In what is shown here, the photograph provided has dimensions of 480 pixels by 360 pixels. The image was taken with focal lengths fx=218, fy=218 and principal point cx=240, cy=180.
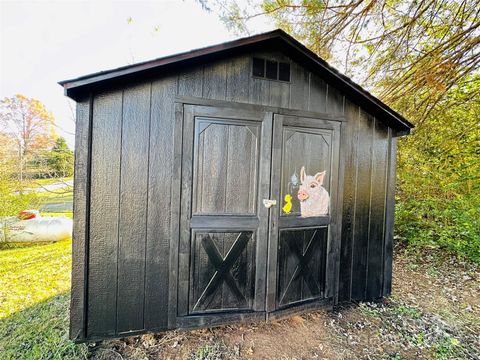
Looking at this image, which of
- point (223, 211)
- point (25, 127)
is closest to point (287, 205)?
point (223, 211)

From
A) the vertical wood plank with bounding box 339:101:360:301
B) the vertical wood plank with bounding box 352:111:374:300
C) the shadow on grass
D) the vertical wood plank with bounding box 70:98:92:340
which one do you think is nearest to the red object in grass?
the shadow on grass

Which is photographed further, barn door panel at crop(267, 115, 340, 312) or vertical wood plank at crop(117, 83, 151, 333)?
barn door panel at crop(267, 115, 340, 312)

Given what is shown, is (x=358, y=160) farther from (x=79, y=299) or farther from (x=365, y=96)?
(x=79, y=299)

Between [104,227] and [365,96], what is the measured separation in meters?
3.05

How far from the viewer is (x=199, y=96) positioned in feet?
6.95

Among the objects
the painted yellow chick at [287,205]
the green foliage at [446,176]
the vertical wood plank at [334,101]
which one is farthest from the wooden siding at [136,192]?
the green foliage at [446,176]

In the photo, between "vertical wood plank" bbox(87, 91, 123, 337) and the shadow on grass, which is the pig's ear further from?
the shadow on grass

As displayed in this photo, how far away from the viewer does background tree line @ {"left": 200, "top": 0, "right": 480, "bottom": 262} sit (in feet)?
11.2

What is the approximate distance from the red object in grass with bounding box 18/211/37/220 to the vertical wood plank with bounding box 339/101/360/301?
23.2ft

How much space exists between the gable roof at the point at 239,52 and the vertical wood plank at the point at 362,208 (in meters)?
0.25

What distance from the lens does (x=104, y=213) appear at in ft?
6.45

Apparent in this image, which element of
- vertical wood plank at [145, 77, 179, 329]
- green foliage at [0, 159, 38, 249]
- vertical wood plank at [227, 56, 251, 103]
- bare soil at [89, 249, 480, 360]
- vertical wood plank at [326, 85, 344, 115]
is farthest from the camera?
green foliage at [0, 159, 38, 249]

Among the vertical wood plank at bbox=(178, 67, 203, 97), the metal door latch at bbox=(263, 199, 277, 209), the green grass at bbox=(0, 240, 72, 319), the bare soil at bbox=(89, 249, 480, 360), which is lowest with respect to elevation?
the green grass at bbox=(0, 240, 72, 319)

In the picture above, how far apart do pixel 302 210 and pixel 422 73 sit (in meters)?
3.39
